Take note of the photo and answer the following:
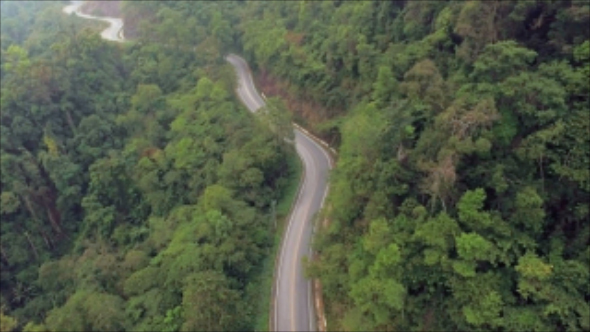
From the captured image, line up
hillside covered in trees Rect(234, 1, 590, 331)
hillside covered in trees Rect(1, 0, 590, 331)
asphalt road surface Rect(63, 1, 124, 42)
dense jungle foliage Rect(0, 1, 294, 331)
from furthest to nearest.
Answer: asphalt road surface Rect(63, 1, 124, 42)
dense jungle foliage Rect(0, 1, 294, 331)
hillside covered in trees Rect(1, 0, 590, 331)
hillside covered in trees Rect(234, 1, 590, 331)

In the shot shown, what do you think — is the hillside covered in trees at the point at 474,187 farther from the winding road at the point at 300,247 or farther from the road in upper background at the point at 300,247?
the winding road at the point at 300,247

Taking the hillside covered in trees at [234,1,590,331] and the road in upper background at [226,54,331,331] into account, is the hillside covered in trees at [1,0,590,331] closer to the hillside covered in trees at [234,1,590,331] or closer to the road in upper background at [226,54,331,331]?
the hillside covered in trees at [234,1,590,331]

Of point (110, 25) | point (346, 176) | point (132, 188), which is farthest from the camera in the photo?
point (110, 25)

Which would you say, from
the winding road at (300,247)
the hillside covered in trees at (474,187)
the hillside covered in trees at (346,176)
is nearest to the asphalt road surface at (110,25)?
the hillside covered in trees at (346,176)

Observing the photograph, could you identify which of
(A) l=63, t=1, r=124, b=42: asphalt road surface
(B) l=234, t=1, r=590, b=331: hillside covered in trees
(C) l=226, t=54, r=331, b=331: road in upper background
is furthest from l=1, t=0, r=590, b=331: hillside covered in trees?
(A) l=63, t=1, r=124, b=42: asphalt road surface

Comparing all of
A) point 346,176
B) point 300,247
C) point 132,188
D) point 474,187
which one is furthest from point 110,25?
point 474,187

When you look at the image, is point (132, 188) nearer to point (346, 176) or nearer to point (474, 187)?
point (346, 176)
